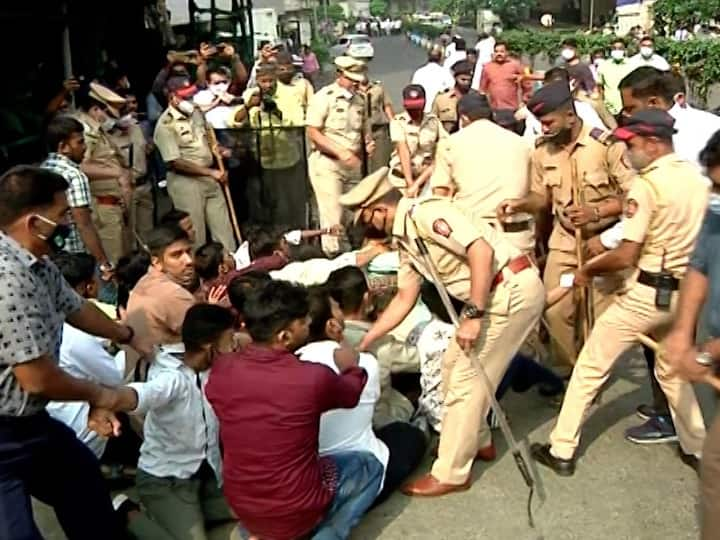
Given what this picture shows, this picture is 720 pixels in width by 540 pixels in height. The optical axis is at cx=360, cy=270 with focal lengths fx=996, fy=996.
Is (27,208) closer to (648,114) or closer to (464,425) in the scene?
(464,425)

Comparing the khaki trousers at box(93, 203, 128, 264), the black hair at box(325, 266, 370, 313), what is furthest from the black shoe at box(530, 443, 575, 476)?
the khaki trousers at box(93, 203, 128, 264)

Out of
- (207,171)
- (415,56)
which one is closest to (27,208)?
(207,171)

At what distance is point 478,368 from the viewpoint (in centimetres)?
440

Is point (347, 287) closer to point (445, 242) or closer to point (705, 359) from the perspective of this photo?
point (445, 242)

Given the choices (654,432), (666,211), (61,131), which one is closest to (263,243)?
(61,131)

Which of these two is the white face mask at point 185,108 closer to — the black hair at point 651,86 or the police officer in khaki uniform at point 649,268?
the black hair at point 651,86

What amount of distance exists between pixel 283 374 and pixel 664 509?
1.88m

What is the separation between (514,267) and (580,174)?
1.30 meters

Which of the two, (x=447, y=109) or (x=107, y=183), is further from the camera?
(x=447, y=109)

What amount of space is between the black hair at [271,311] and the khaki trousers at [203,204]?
413 cm

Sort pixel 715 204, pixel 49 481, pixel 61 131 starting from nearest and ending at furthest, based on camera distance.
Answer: pixel 715 204, pixel 49 481, pixel 61 131

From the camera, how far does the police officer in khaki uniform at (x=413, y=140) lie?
7.70m

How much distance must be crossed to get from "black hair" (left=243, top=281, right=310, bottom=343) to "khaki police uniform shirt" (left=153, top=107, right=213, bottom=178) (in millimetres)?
4213


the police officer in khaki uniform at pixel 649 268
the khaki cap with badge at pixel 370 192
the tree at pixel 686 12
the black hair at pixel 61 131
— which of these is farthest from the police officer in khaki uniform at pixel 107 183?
the tree at pixel 686 12
